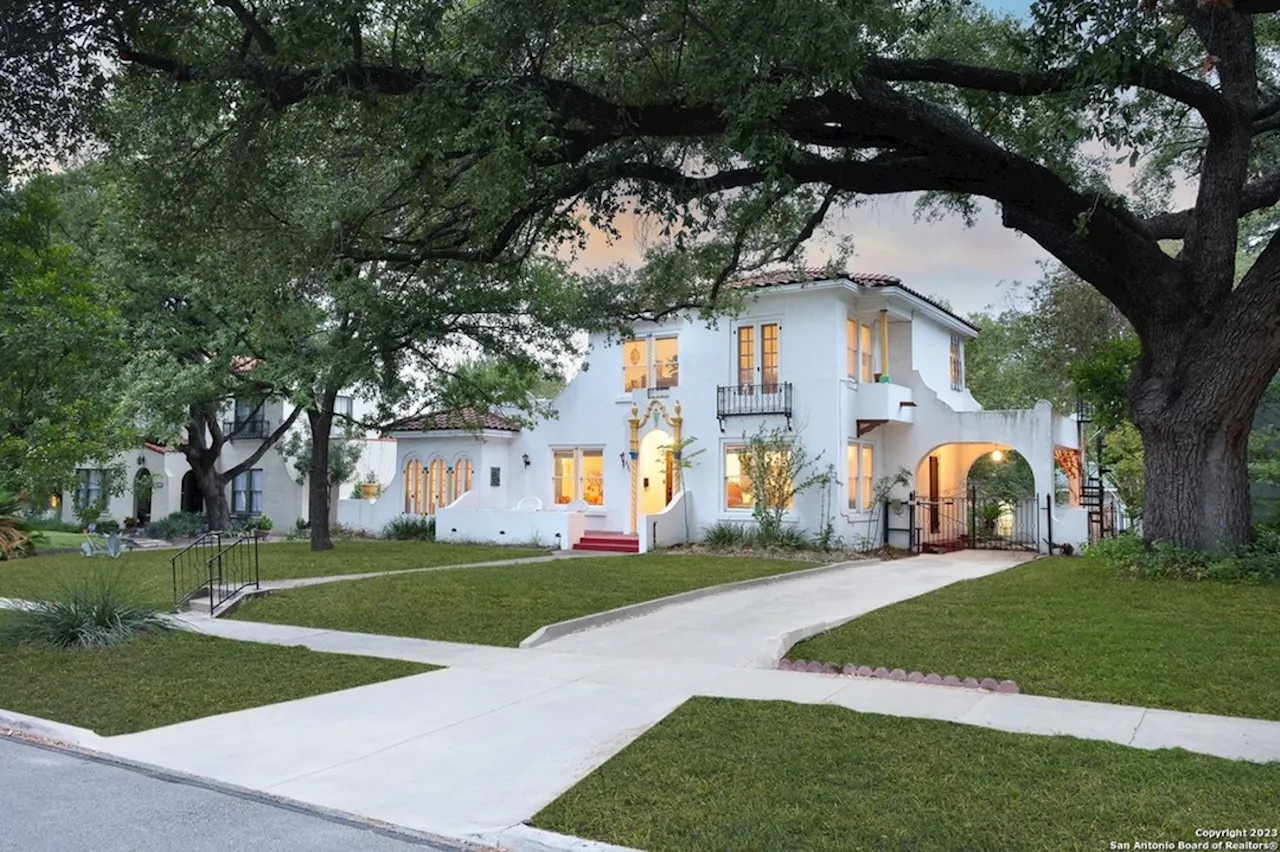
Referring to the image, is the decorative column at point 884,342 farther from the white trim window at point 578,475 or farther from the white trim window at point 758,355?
the white trim window at point 578,475

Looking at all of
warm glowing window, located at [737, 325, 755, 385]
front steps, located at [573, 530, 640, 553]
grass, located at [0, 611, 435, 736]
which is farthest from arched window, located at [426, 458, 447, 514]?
grass, located at [0, 611, 435, 736]

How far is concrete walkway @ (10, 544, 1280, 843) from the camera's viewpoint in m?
5.47

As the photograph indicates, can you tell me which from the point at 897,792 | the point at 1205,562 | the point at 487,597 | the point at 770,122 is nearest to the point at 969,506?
the point at 1205,562

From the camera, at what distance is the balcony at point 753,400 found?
2231 cm

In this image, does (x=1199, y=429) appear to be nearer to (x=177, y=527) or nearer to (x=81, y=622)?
(x=81, y=622)

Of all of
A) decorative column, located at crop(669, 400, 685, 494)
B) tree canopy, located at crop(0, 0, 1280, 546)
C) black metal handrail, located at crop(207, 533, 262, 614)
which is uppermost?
tree canopy, located at crop(0, 0, 1280, 546)

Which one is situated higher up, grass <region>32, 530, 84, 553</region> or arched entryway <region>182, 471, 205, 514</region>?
arched entryway <region>182, 471, 205, 514</region>

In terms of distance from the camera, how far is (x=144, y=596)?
531 inches

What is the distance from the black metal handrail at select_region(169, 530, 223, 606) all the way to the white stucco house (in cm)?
751

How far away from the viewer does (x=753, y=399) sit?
22750 mm

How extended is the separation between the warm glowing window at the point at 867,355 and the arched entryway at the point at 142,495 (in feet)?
78.8

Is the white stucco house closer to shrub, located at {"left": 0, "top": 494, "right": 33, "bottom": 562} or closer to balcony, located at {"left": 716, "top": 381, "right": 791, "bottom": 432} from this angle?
balcony, located at {"left": 716, "top": 381, "right": 791, "bottom": 432}

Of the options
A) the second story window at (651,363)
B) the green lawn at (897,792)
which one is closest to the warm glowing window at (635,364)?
the second story window at (651,363)

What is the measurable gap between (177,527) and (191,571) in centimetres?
1349
